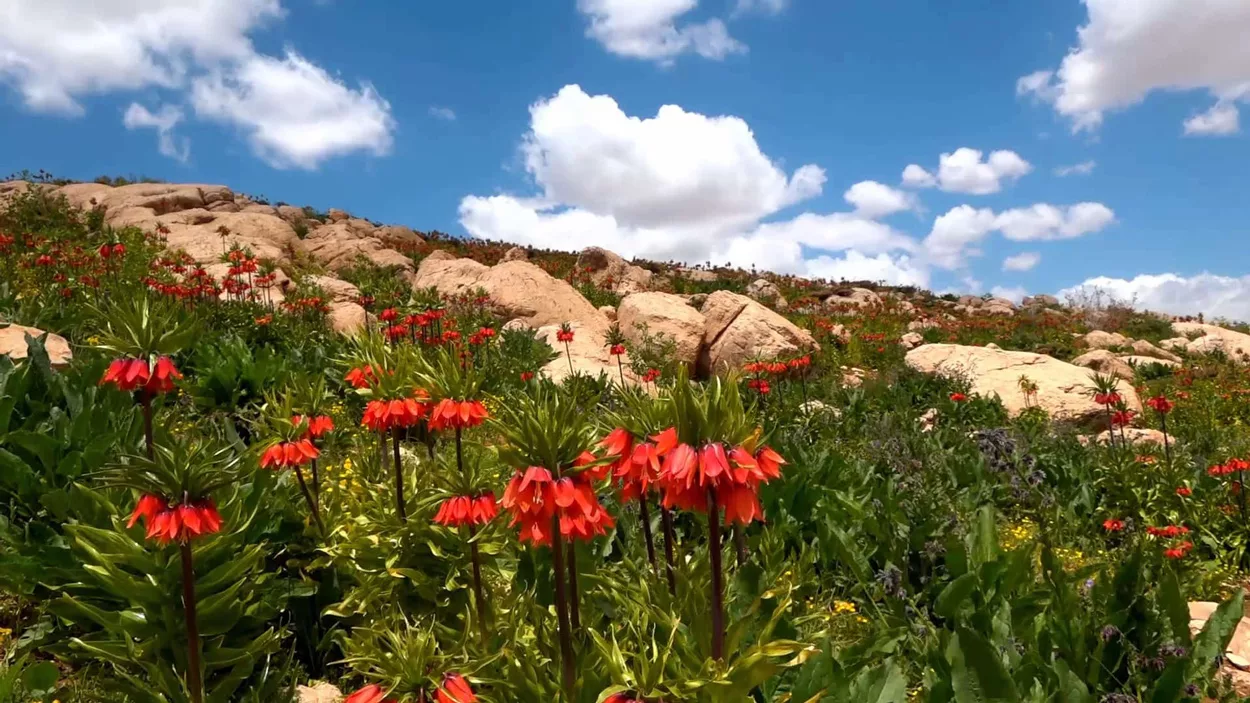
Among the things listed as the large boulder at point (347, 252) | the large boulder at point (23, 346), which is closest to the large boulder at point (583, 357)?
the large boulder at point (23, 346)

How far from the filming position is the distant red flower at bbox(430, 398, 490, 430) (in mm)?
2951

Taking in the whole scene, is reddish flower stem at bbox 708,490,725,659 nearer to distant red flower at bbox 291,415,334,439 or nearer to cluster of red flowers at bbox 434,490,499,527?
cluster of red flowers at bbox 434,490,499,527

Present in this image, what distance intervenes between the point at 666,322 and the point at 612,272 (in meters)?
11.4

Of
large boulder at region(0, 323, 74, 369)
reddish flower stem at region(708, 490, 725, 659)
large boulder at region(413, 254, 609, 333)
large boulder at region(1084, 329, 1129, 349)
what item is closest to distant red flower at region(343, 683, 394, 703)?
reddish flower stem at region(708, 490, 725, 659)

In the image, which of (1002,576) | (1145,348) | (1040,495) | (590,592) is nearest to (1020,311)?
(1145,348)

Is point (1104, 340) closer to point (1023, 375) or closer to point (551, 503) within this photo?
point (1023, 375)

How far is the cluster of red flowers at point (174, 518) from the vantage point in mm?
2158

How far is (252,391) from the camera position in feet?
25.1

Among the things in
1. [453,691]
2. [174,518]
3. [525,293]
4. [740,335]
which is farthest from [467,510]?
[525,293]

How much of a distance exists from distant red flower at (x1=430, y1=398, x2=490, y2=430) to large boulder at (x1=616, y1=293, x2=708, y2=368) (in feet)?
35.7

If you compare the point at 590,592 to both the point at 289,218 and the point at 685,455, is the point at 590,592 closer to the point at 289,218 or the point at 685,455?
the point at 685,455

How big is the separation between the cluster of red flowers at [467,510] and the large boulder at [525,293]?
42.3 ft

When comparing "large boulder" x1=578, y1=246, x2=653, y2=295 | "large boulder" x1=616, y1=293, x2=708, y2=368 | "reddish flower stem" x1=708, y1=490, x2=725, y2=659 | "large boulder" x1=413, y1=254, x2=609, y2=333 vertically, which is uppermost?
"large boulder" x1=578, y1=246, x2=653, y2=295

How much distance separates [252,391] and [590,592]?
20.1ft
